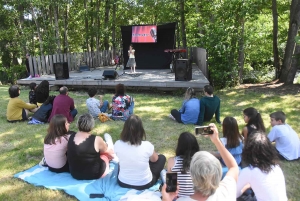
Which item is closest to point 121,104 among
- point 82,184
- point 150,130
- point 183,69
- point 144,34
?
point 150,130

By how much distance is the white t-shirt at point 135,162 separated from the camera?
308 cm

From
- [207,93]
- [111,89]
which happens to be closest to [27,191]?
[207,93]

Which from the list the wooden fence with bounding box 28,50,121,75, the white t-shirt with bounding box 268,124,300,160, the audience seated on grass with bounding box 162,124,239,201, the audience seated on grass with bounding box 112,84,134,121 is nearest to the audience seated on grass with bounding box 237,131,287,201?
the audience seated on grass with bounding box 162,124,239,201

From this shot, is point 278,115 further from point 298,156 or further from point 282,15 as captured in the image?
point 282,15

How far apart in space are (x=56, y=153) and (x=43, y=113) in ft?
Answer: 8.80

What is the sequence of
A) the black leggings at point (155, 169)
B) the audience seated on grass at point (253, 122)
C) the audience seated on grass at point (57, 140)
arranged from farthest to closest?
the audience seated on grass at point (253, 122)
the audience seated on grass at point (57, 140)
the black leggings at point (155, 169)

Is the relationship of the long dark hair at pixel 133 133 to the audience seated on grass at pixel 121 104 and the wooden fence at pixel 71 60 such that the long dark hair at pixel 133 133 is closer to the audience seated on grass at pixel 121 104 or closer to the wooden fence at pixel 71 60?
the audience seated on grass at pixel 121 104

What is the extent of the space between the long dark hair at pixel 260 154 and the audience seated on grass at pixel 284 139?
1530mm

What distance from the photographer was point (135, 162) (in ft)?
10.1

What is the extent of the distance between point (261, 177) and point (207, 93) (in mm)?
3343

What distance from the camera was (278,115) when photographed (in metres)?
3.92

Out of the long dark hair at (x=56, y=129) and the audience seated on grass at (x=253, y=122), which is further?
the audience seated on grass at (x=253, y=122)

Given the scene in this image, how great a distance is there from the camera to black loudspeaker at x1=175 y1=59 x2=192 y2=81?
8.90 metres

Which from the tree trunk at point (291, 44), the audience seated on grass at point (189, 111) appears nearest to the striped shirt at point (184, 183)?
the audience seated on grass at point (189, 111)
